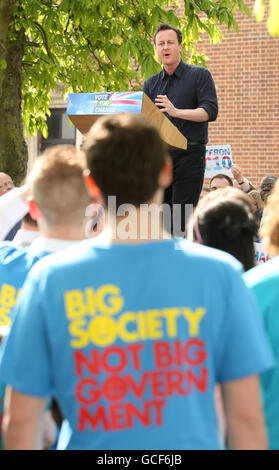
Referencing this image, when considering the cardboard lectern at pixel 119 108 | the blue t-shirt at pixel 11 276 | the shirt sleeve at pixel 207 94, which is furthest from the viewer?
the shirt sleeve at pixel 207 94

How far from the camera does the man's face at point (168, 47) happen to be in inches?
183

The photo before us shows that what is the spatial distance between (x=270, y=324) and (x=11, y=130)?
5486 mm

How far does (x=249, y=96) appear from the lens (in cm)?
1212

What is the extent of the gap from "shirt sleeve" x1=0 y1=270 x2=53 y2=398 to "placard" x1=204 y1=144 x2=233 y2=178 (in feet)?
20.8

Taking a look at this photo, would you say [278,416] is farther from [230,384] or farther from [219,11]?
[219,11]

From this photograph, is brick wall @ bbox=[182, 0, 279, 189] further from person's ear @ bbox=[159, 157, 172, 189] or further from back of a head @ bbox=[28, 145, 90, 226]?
person's ear @ bbox=[159, 157, 172, 189]

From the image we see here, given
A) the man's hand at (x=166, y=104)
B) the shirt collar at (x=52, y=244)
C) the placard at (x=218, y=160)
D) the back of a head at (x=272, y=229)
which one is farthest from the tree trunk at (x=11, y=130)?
the back of a head at (x=272, y=229)

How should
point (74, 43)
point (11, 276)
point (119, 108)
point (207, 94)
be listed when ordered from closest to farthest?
point (11, 276) → point (119, 108) → point (207, 94) → point (74, 43)

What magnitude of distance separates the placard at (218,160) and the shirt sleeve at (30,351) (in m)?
6.33

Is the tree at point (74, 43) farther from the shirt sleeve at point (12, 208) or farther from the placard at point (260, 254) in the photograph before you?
the shirt sleeve at point (12, 208)

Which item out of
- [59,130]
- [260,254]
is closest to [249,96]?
[59,130]

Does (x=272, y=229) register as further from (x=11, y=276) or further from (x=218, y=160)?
(x=218, y=160)

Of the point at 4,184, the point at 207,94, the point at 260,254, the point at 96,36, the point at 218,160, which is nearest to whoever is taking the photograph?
the point at 260,254

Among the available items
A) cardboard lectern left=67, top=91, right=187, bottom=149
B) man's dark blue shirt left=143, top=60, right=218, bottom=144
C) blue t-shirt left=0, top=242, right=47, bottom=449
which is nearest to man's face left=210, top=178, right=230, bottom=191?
man's dark blue shirt left=143, top=60, right=218, bottom=144
